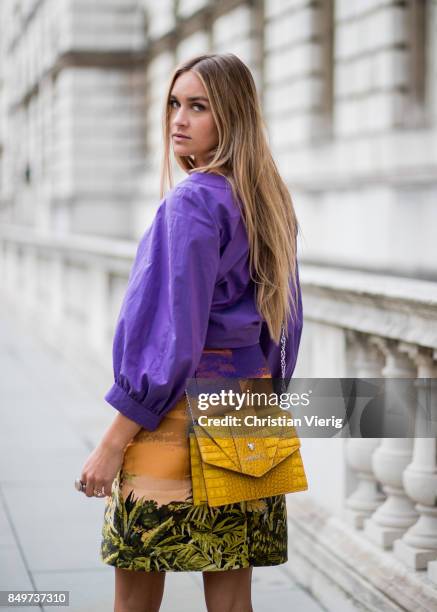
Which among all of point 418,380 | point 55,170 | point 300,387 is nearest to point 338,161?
point 300,387

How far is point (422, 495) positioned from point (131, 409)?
156cm

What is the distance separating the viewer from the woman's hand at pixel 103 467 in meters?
2.40

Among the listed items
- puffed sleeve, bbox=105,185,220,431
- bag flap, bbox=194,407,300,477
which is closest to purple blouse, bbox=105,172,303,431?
puffed sleeve, bbox=105,185,220,431

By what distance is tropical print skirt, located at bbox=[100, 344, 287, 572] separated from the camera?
2428 mm

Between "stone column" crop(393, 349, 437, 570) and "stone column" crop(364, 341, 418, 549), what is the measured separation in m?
0.10

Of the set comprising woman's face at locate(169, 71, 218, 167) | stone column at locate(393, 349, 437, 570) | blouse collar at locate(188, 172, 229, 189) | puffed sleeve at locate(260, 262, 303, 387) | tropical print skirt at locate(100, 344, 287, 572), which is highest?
woman's face at locate(169, 71, 218, 167)

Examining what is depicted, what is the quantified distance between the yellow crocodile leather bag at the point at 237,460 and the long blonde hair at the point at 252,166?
9.6 inches

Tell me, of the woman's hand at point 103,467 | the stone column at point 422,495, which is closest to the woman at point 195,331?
the woman's hand at point 103,467

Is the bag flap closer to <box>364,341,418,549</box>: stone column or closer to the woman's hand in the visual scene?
the woman's hand

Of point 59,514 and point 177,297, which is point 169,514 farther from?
point 59,514

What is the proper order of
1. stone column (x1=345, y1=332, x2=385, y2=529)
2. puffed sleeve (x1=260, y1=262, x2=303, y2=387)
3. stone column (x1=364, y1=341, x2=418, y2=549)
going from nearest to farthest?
puffed sleeve (x1=260, y1=262, x2=303, y2=387) < stone column (x1=364, y1=341, x2=418, y2=549) < stone column (x1=345, y1=332, x2=385, y2=529)

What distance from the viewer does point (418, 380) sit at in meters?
3.60

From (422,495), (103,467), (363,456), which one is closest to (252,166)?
(103,467)

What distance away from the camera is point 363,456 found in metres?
4.04
